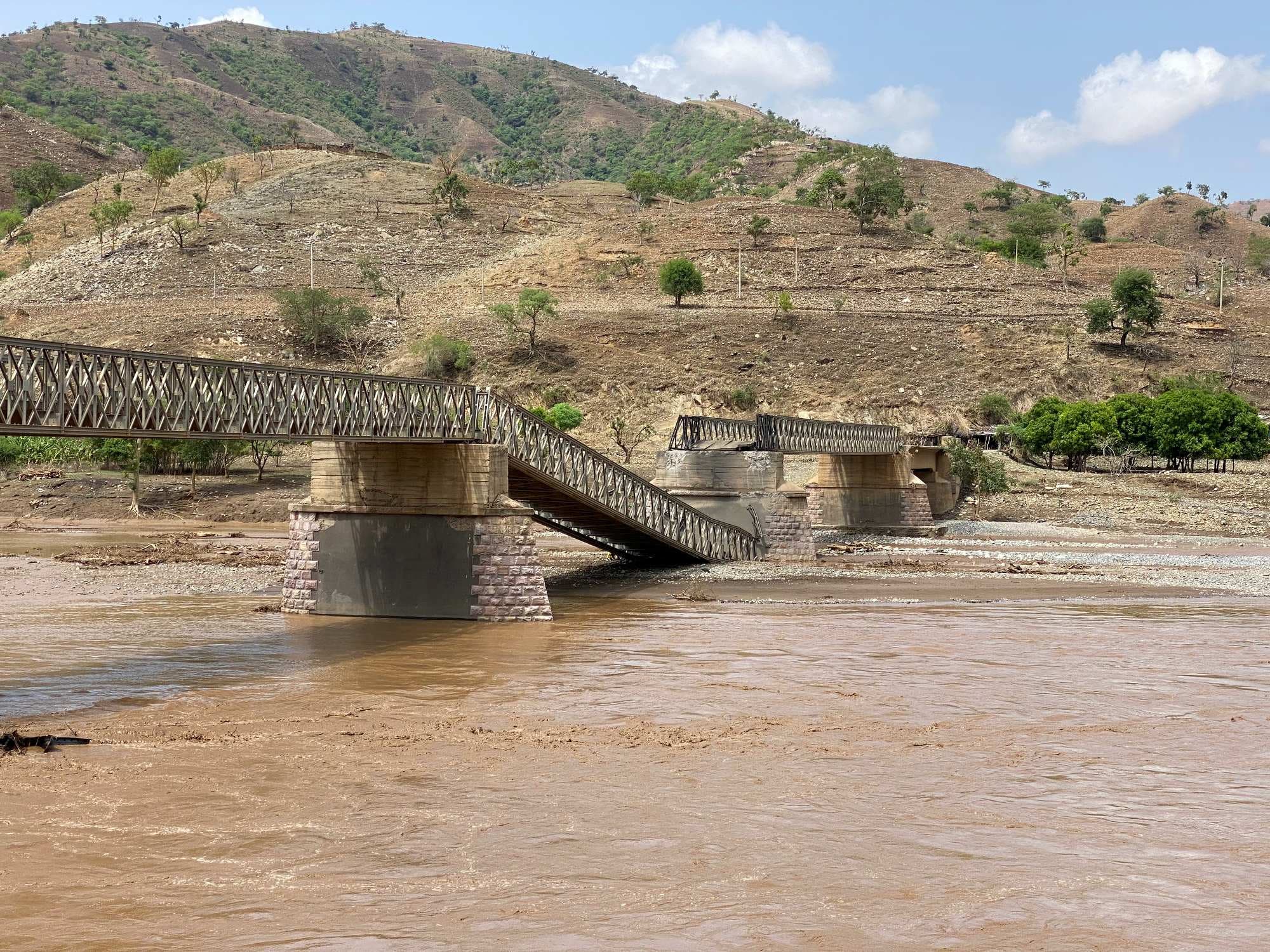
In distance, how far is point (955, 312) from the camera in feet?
307

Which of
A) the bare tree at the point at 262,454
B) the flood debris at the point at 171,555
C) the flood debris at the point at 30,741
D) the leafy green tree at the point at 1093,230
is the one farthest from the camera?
the leafy green tree at the point at 1093,230

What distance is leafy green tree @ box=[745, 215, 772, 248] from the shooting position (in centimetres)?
10656

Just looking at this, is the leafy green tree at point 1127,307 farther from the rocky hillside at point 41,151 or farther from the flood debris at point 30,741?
the rocky hillside at point 41,151

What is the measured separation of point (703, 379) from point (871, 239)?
3354cm

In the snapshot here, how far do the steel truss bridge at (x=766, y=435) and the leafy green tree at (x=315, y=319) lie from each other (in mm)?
41975

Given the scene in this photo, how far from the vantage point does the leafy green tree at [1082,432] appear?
6956 centimetres

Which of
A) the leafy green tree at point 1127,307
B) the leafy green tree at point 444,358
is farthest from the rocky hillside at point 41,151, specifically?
the leafy green tree at point 1127,307

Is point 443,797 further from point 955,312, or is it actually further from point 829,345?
point 955,312

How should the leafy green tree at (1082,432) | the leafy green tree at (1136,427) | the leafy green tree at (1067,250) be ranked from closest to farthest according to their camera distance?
the leafy green tree at (1082,432) < the leafy green tree at (1136,427) < the leafy green tree at (1067,250)

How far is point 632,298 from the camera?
97.9 m

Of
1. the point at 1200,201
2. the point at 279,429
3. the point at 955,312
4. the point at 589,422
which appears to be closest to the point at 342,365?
the point at 589,422

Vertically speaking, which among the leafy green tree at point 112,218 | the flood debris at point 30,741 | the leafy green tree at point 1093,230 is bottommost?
the flood debris at point 30,741

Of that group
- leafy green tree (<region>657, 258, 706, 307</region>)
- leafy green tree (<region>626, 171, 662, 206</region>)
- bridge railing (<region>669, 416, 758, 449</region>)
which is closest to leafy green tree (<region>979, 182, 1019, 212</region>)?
leafy green tree (<region>626, 171, 662, 206</region>)

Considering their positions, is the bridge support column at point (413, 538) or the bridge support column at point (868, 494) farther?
the bridge support column at point (868, 494)
